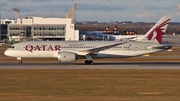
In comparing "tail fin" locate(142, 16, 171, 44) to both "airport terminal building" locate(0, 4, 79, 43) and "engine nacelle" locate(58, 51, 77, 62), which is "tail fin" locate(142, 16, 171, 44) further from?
"airport terminal building" locate(0, 4, 79, 43)

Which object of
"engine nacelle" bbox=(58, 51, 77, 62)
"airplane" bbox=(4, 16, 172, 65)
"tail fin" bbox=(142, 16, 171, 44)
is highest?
"tail fin" bbox=(142, 16, 171, 44)

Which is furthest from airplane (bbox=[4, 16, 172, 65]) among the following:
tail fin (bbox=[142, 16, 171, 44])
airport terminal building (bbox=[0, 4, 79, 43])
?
airport terminal building (bbox=[0, 4, 79, 43])

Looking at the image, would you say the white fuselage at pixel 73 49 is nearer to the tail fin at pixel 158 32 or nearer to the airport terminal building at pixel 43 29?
the tail fin at pixel 158 32

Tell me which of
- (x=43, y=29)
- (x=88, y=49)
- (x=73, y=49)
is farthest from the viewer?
(x=43, y=29)

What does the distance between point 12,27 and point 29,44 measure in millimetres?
80126

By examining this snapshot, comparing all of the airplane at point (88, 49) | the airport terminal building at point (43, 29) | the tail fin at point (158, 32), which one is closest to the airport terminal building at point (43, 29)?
the airport terminal building at point (43, 29)

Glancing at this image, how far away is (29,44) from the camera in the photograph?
163ft

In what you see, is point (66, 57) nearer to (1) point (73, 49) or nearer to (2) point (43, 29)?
(1) point (73, 49)

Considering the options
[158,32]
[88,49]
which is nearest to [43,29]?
[158,32]

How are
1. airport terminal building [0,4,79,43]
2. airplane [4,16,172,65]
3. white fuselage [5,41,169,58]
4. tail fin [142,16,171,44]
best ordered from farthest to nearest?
1. airport terminal building [0,4,79,43]
2. tail fin [142,16,171,44]
3. white fuselage [5,41,169,58]
4. airplane [4,16,172,65]

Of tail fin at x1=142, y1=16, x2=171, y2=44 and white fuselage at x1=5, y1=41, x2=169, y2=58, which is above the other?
tail fin at x1=142, y1=16, x2=171, y2=44

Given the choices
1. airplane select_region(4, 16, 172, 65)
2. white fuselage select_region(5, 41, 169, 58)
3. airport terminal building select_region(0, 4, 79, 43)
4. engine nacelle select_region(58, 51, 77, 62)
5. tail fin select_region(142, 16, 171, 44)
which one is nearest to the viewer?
engine nacelle select_region(58, 51, 77, 62)
